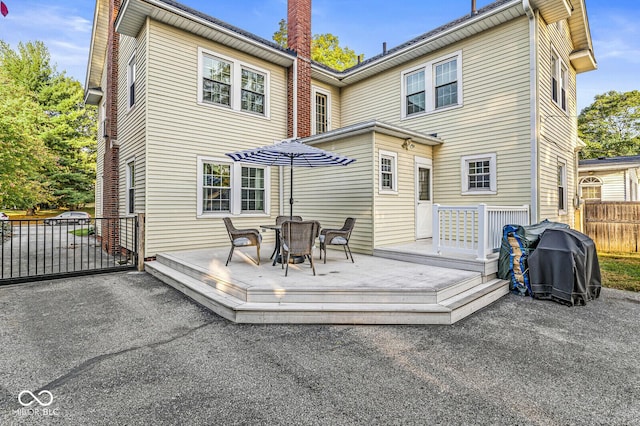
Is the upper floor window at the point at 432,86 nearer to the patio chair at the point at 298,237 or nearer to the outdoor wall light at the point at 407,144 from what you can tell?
the outdoor wall light at the point at 407,144

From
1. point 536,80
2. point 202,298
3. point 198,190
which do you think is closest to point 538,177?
point 536,80

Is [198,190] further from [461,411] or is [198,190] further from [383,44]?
[383,44]

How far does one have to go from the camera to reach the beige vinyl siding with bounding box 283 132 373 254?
7.16 metres

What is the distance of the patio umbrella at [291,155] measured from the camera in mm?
5484

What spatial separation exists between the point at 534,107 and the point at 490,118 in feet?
3.11

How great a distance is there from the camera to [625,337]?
11.6 feet

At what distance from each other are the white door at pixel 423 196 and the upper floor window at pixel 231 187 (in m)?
4.13

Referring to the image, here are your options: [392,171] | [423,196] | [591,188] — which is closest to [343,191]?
[392,171]

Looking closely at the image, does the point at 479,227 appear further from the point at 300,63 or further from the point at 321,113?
the point at 321,113

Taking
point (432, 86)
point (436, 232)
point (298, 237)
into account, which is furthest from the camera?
point (432, 86)

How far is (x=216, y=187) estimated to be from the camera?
26.4ft

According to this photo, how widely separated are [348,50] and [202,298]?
19.4 metres

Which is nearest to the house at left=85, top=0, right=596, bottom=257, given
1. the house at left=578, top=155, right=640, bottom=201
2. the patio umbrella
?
the patio umbrella

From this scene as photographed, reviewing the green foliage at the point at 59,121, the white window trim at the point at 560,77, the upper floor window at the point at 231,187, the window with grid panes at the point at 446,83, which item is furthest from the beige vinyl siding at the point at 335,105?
the green foliage at the point at 59,121
